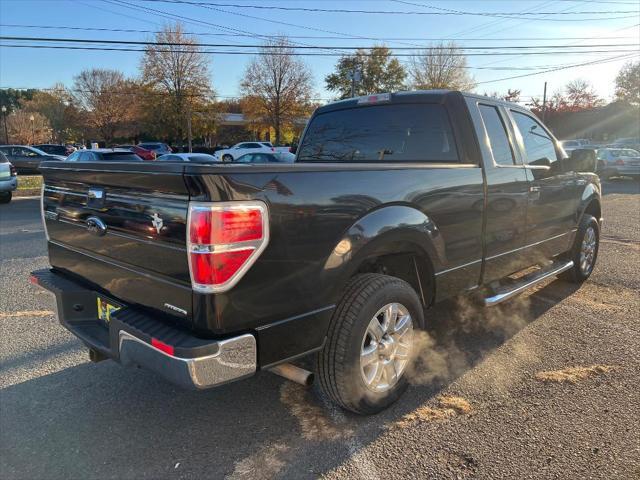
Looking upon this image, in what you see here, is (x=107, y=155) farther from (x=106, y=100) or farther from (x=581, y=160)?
(x=106, y=100)

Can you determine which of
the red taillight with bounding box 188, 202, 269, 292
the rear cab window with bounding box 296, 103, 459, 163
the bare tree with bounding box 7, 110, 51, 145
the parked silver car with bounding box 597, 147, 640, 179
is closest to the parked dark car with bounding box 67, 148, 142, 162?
the rear cab window with bounding box 296, 103, 459, 163

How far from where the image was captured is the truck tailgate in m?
2.21

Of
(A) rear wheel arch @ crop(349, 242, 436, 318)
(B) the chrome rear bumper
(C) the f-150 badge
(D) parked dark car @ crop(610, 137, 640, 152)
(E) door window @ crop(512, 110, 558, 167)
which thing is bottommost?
(B) the chrome rear bumper

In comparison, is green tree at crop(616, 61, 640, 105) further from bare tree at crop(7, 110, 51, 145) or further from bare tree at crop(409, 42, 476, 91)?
bare tree at crop(7, 110, 51, 145)

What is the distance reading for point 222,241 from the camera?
2072mm

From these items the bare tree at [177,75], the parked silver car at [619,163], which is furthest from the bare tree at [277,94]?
the parked silver car at [619,163]

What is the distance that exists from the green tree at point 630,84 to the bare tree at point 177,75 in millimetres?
49789

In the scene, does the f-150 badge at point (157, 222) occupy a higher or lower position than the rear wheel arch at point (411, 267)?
higher

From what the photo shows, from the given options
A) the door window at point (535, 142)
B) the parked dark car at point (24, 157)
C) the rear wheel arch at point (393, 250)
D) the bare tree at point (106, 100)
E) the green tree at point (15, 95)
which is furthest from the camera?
the green tree at point (15, 95)

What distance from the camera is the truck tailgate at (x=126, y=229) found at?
2205 mm

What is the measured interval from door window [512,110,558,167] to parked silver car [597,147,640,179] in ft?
61.8

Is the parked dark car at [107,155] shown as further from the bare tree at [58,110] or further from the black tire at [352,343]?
the bare tree at [58,110]

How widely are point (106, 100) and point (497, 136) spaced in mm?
54897

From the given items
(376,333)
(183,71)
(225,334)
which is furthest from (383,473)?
(183,71)
